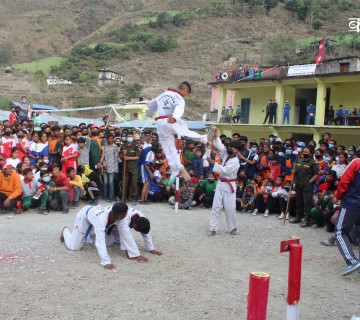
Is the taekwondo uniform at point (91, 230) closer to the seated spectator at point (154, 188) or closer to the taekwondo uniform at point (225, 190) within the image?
the taekwondo uniform at point (225, 190)

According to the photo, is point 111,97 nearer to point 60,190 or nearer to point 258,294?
point 60,190

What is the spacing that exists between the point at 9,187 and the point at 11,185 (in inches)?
2.4

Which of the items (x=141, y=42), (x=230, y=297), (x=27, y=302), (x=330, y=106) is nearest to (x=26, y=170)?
(x=27, y=302)

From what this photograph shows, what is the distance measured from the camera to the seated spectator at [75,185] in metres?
10.9

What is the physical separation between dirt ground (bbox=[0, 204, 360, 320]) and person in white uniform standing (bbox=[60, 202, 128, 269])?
15 cm

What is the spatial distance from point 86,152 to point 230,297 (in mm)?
7037

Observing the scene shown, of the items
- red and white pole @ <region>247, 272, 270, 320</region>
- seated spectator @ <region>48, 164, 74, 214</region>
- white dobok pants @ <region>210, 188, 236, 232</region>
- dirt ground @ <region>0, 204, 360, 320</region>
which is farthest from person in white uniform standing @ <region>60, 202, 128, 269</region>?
red and white pole @ <region>247, 272, 270, 320</region>

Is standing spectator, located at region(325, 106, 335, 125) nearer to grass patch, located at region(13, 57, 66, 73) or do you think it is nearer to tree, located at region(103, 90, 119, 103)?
tree, located at region(103, 90, 119, 103)

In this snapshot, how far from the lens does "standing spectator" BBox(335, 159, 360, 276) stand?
6512mm

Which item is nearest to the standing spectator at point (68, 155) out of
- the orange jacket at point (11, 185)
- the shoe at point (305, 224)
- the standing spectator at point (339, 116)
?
the orange jacket at point (11, 185)

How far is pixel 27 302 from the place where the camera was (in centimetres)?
523

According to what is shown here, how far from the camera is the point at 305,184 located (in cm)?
1012

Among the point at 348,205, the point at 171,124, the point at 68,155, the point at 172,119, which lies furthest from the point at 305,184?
the point at 68,155

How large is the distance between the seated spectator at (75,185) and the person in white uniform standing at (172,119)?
3922mm
